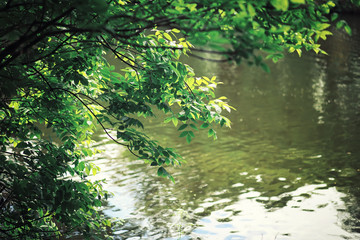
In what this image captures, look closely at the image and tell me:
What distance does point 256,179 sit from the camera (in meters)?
10.9

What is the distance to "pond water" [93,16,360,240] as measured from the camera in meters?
8.47

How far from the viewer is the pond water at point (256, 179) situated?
847 centimetres

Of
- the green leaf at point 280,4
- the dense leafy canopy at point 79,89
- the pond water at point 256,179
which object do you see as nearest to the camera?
the green leaf at point 280,4

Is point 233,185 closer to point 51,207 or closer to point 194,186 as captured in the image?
point 194,186

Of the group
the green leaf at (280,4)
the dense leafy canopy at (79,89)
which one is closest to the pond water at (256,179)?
the dense leafy canopy at (79,89)

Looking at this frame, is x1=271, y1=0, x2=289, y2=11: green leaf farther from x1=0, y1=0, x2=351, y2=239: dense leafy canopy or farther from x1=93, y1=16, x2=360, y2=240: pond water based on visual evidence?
x1=93, y1=16, x2=360, y2=240: pond water

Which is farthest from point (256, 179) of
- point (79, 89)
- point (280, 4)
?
point (280, 4)

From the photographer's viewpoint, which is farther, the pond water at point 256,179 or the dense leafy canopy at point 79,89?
the pond water at point 256,179

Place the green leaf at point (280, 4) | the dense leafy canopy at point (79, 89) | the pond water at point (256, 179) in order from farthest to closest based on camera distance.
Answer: the pond water at point (256, 179) < the dense leafy canopy at point (79, 89) < the green leaf at point (280, 4)

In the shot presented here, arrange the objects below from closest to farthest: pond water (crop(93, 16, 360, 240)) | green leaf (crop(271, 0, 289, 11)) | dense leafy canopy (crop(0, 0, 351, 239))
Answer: green leaf (crop(271, 0, 289, 11)) → dense leafy canopy (crop(0, 0, 351, 239)) → pond water (crop(93, 16, 360, 240))

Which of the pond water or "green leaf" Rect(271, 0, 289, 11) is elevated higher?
"green leaf" Rect(271, 0, 289, 11)

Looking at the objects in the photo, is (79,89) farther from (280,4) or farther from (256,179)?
(256,179)

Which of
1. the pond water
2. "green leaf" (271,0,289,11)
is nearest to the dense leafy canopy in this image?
"green leaf" (271,0,289,11)

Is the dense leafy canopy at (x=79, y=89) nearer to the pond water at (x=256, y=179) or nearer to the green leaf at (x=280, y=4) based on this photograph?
the green leaf at (x=280, y=4)
